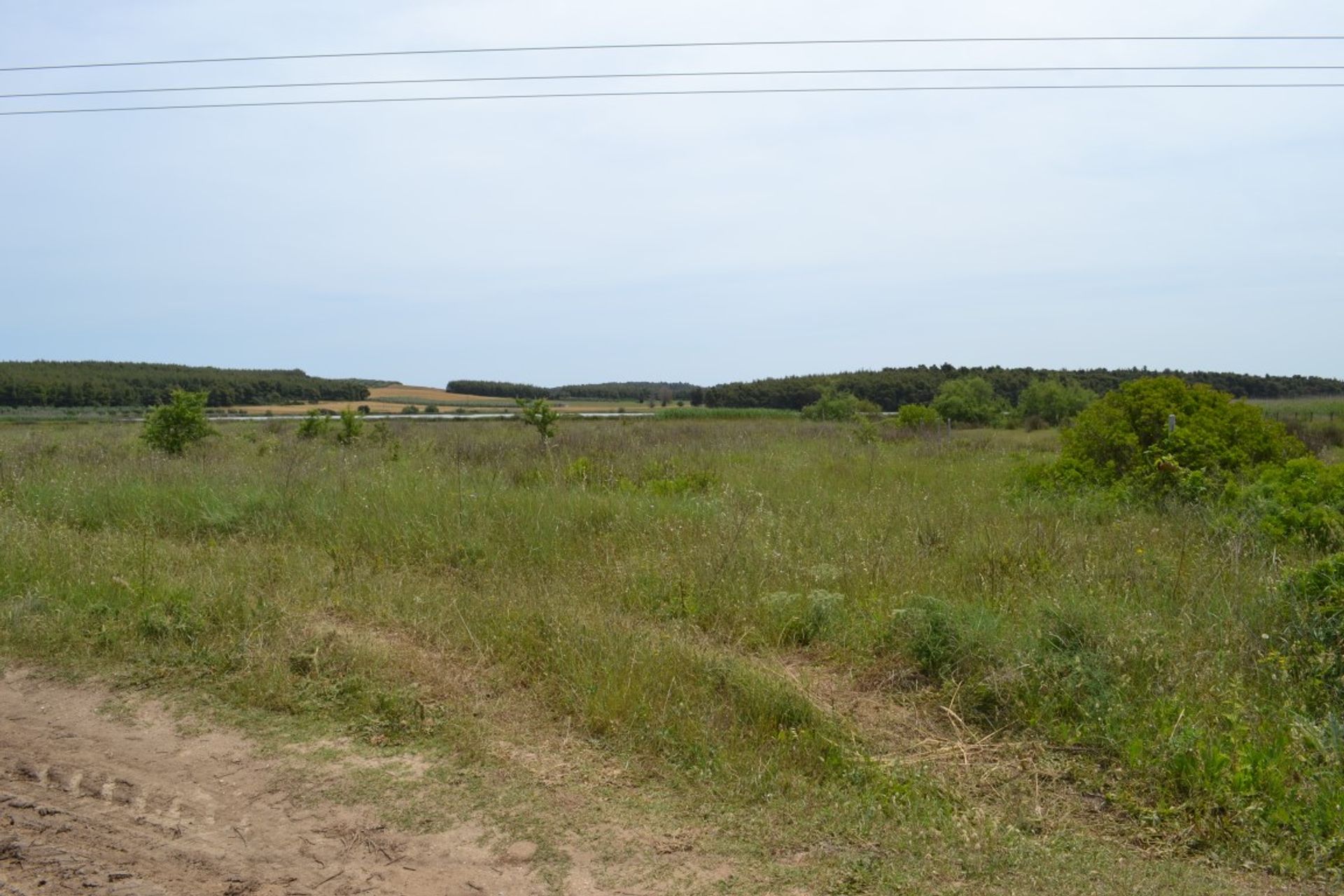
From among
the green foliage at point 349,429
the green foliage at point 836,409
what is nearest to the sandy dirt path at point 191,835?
the green foliage at point 349,429

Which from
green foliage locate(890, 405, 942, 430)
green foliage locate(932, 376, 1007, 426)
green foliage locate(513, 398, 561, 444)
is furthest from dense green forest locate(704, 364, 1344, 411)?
green foliage locate(513, 398, 561, 444)

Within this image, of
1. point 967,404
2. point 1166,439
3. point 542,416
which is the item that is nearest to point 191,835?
point 1166,439

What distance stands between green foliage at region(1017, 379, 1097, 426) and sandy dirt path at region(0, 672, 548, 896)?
128 ft

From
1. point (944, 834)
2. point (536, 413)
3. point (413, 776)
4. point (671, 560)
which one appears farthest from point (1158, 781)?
point (536, 413)

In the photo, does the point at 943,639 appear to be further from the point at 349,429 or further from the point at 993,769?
the point at 349,429

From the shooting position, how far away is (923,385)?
6172 centimetres

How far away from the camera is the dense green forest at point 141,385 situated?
167 feet

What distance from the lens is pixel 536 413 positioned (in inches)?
763

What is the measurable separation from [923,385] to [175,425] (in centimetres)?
5183

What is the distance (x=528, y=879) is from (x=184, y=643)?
357cm

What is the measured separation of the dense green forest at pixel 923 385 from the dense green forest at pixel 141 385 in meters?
28.1

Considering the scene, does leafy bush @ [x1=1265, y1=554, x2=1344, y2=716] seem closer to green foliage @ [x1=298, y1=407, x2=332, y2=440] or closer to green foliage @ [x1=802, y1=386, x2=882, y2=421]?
green foliage @ [x1=298, y1=407, x2=332, y2=440]

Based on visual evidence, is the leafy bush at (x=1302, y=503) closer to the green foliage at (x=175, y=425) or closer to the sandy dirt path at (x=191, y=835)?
the sandy dirt path at (x=191, y=835)

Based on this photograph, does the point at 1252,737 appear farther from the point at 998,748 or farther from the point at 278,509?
the point at 278,509
